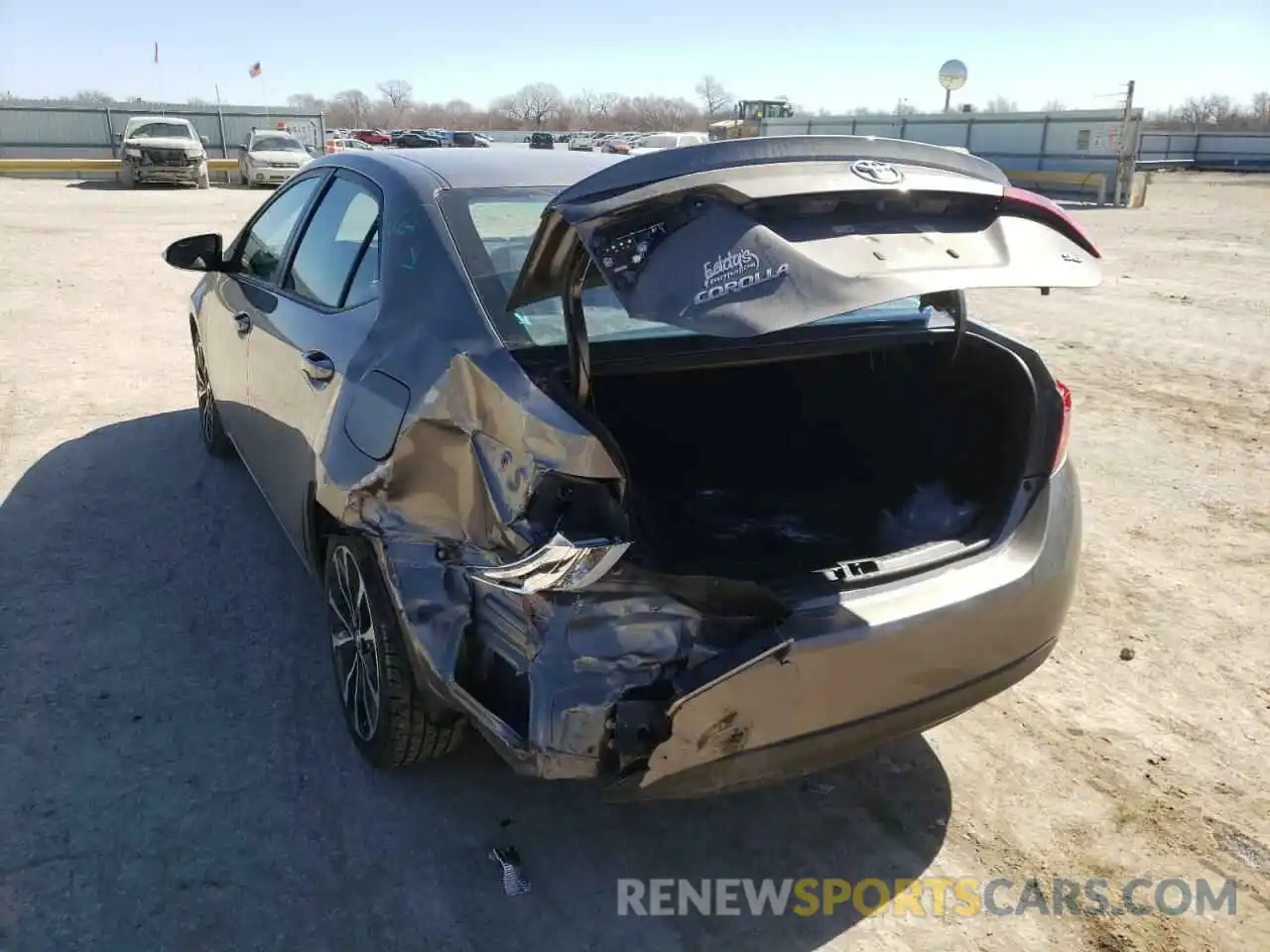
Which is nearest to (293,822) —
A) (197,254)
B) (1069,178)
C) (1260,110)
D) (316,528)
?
(316,528)

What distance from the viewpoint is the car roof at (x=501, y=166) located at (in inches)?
126

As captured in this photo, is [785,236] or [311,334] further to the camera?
[311,334]

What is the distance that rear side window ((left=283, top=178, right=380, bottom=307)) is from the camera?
129 inches

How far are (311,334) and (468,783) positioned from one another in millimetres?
1556

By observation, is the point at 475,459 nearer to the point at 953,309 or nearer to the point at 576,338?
the point at 576,338

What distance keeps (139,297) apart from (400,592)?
30.8ft

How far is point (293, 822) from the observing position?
2.82 m

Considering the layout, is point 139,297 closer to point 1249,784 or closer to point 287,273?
point 287,273

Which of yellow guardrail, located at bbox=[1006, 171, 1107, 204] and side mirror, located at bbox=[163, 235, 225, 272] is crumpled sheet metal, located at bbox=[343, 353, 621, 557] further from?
yellow guardrail, located at bbox=[1006, 171, 1107, 204]

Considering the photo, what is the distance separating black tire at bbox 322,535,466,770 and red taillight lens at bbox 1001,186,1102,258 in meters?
1.93

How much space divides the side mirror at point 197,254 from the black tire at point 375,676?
2.01m

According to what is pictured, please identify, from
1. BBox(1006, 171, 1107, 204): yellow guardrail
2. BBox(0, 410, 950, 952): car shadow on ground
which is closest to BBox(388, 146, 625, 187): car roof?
BBox(0, 410, 950, 952): car shadow on ground

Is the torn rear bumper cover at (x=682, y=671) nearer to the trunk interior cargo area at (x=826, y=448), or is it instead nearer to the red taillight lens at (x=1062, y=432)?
the trunk interior cargo area at (x=826, y=448)

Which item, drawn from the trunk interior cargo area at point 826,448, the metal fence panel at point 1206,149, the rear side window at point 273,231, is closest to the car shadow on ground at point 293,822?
the trunk interior cargo area at point 826,448
